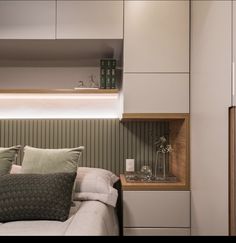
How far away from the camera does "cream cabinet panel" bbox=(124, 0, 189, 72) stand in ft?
7.65

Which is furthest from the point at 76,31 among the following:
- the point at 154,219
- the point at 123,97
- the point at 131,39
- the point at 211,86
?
the point at 154,219

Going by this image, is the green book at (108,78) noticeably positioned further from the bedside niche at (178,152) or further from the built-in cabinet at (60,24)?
the bedside niche at (178,152)

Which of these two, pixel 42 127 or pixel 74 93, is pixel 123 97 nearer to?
pixel 74 93

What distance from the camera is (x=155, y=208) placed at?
7.37 feet

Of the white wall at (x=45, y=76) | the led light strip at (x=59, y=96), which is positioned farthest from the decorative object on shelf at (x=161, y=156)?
the white wall at (x=45, y=76)

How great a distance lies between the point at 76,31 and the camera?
232 centimetres

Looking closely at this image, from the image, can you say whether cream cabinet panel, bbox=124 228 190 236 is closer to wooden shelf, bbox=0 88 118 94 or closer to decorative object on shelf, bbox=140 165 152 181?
decorative object on shelf, bbox=140 165 152 181

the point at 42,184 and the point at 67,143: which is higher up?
the point at 67,143

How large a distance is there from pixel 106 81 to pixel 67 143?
2.30ft

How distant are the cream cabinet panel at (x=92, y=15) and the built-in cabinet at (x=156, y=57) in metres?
0.08

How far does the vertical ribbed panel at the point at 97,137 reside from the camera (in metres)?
2.70

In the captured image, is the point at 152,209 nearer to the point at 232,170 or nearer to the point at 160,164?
the point at 160,164

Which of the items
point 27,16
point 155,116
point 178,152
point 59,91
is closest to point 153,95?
point 155,116

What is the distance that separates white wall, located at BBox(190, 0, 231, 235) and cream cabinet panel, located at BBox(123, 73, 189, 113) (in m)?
0.10
